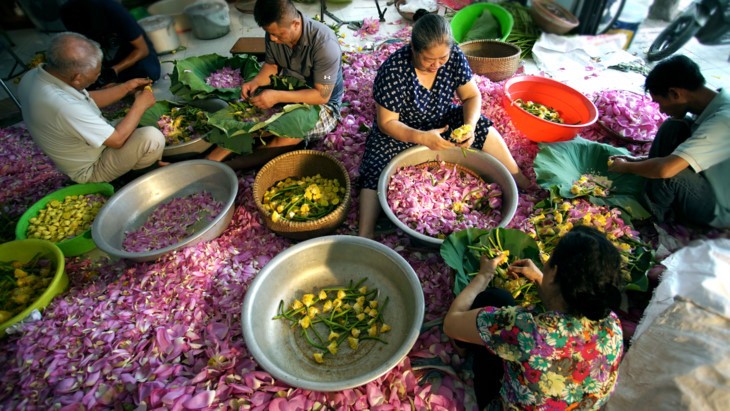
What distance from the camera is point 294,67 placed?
3271 millimetres

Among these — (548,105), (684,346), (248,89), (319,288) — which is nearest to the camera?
(684,346)

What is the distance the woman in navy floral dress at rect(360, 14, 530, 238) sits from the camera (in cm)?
261

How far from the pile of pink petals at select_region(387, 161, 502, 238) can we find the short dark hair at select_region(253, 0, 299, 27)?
137cm

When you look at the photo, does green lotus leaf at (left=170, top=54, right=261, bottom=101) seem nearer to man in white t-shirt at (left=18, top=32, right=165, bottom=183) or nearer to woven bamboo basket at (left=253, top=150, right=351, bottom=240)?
man in white t-shirt at (left=18, top=32, right=165, bottom=183)

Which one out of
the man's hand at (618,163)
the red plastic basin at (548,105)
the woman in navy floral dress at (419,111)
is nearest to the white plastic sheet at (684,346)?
the man's hand at (618,163)

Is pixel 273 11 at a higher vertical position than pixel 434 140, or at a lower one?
higher

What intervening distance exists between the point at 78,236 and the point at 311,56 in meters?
2.18

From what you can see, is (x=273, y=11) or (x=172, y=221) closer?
(x=273, y=11)

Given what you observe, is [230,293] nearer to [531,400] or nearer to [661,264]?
[531,400]

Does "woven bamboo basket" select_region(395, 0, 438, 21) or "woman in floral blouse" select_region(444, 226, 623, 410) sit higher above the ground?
"woman in floral blouse" select_region(444, 226, 623, 410)

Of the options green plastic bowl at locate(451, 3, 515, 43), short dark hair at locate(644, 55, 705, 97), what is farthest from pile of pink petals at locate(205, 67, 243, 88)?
short dark hair at locate(644, 55, 705, 97)

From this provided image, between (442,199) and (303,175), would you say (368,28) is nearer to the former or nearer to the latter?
(303,175)

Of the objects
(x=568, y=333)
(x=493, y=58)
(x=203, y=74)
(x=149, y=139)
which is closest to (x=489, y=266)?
(x=568, y=333)

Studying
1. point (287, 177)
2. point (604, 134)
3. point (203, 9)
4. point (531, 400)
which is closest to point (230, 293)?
point (287, 177)
